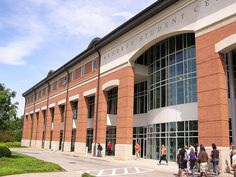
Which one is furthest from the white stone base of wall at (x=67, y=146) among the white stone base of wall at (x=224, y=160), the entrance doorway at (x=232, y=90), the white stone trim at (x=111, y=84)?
the white stone base of wall at (x=224, y=160)

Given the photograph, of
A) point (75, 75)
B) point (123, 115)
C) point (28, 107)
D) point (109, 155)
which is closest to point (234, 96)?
point (123, 115)

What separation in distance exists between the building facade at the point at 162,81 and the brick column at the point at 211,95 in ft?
0.20

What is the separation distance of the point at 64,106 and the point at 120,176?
102ft

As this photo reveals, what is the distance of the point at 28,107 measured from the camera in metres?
66.1

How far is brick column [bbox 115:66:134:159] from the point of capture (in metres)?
26.1

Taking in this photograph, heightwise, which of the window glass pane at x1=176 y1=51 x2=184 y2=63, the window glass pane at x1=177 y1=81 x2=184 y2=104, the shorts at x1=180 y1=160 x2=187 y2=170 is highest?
the window glass pane at x1=176 y1=51 x2=184 y2=63

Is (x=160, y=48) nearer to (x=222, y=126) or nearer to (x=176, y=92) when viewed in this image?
(x=176, y=92)

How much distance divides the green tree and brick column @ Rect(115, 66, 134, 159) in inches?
384

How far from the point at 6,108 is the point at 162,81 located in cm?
1411

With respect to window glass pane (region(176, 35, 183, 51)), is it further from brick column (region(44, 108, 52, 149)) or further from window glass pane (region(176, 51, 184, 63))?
brick column (region(44, 108, 52, 149))

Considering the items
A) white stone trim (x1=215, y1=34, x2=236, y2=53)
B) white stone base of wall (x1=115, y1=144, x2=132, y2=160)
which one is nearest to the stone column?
white stone trim (x1=215, y1=34, x2=236, y2=53)

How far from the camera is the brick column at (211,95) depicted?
57.3ft

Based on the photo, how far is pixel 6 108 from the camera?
2506 cm

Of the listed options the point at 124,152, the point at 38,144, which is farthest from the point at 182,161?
the point at 38,144
